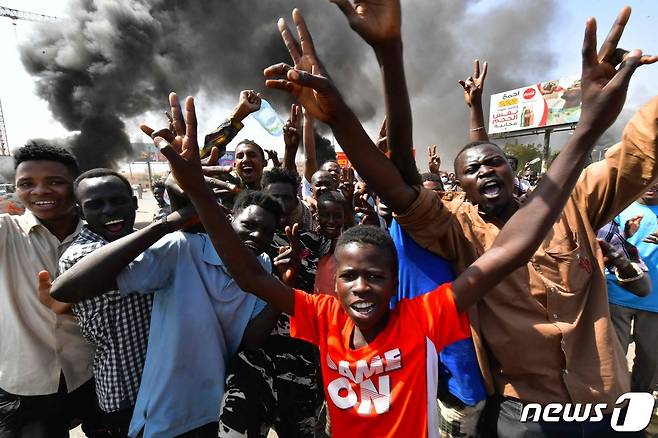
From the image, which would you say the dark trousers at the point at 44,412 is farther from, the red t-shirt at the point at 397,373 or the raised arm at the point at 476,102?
the raised arm at the point at 476,102

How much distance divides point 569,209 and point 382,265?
685 millimetres

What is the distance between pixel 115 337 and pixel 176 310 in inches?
10.6

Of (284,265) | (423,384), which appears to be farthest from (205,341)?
(423,384)

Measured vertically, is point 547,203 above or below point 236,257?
above

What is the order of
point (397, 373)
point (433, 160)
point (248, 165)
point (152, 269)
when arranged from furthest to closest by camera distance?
1. point (433, 160)
2. point (248, 165)
3. point (152, 269)
4. point (397, 373)

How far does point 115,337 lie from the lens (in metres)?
1.39

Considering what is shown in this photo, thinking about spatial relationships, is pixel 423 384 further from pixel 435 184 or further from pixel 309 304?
pixel 435 184

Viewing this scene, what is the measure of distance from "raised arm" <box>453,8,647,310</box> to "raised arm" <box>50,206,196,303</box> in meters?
1.09

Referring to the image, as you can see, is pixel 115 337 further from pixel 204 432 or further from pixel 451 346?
pixel 451 346

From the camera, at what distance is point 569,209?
50.5 inches

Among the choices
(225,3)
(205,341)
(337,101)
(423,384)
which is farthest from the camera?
(225,3)

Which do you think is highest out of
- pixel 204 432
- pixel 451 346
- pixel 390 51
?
pixel 390 51

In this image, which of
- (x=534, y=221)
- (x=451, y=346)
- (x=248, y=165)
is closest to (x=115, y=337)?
(x=451, y=346)

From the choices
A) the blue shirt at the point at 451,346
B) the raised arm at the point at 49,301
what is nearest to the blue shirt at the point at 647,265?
the blue shirt at the point at 451,346
